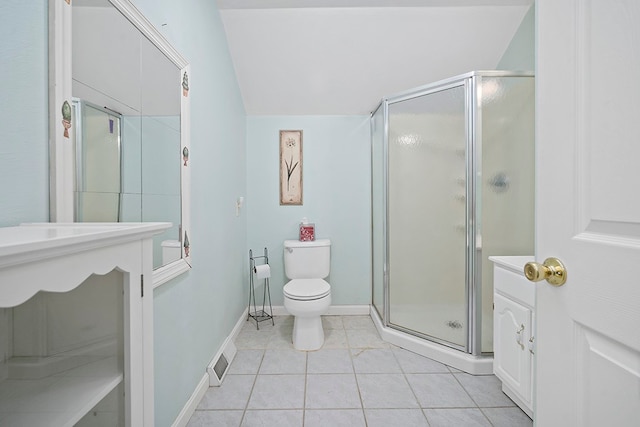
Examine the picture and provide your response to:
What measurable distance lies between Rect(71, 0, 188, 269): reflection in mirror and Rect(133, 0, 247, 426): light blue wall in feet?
0.56

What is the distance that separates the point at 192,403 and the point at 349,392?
2.85ft

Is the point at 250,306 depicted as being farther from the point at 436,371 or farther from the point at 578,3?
the point at 578,3

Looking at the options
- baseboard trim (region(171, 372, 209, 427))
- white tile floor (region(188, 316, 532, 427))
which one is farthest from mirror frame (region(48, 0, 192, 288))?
white tile floor (region(188, 316, 532, 427))

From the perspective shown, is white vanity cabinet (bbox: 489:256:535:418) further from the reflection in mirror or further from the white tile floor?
the reflection in mirror

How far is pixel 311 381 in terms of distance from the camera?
67.9 inches

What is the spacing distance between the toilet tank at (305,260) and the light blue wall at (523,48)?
2.11 m

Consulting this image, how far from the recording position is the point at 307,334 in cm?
211

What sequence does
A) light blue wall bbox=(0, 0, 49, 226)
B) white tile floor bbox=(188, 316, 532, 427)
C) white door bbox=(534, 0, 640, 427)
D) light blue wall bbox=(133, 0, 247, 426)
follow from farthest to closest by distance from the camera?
white tile floor bbox=(188, 316, 532, 427)
light blue wall bbox=(133, 0, 247, 426)
light blue wall bbox=(0, 0, 49, 226)
white door bbox=(534, 0, 640, 427)

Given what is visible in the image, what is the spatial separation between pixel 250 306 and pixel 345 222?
1.27m

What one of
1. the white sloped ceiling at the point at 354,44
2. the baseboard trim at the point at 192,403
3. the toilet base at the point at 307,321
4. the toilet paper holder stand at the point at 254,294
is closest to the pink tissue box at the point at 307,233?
the toilet paper holder stand at the point at 254,294

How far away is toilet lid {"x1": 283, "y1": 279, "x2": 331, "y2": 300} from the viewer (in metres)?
2.04

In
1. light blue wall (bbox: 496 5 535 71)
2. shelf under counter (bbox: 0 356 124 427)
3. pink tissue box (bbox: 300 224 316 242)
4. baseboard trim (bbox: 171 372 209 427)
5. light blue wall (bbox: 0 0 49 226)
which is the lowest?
baseboard trim (bbox: 171 372 209 427)

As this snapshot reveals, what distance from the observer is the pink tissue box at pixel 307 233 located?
2.66 metres

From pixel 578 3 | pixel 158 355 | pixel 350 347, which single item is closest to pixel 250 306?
pixel 350 347
